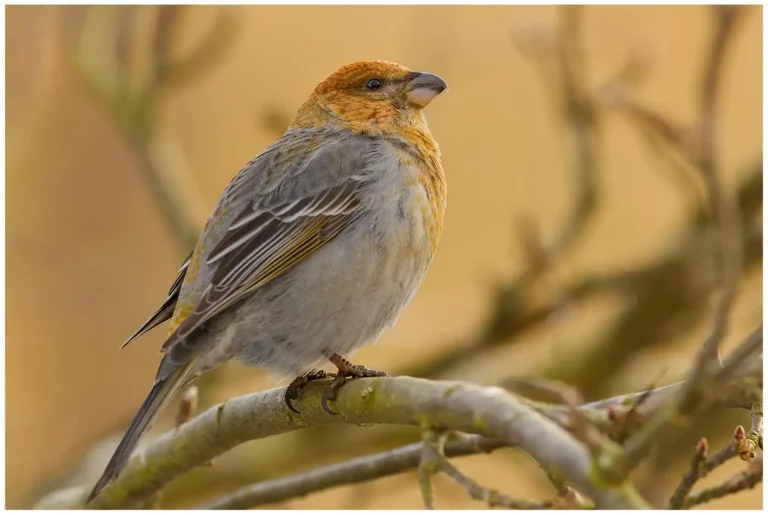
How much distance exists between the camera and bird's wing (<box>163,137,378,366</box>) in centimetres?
387

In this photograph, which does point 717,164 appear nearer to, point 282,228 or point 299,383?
point 299,383

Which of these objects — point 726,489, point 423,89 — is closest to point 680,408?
point 726,489

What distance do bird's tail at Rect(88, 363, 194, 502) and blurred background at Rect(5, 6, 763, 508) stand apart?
1202 millimetres

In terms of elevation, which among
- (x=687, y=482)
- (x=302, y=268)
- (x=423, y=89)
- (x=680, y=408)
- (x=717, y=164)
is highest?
(x=423, y=89)

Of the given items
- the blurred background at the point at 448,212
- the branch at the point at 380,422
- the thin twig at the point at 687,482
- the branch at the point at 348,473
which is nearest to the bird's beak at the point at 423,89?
the blurred background at the point at 448,212

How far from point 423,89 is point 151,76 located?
1734mm

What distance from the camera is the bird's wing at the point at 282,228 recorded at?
3.87m

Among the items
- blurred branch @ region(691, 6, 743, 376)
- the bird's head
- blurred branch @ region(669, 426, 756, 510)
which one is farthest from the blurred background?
blurred branch @ region(691, 6, 743, 376)

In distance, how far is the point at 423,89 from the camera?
480 cm

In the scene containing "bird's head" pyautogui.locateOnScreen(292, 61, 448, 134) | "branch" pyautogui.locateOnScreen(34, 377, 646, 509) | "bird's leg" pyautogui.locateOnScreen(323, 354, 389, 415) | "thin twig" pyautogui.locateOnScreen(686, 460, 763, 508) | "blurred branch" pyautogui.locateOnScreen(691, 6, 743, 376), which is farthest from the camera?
"bird's head" pyautogui.locateOnScreen(292, 61, 448, 134)

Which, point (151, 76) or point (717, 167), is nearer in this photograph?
point (717, 167)

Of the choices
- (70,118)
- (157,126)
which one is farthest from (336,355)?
(70,118)

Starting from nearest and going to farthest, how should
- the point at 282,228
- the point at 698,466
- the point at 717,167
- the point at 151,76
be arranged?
the point at 717,167 < the point at 698,466 < the point at 282,228 < the point at 151,76

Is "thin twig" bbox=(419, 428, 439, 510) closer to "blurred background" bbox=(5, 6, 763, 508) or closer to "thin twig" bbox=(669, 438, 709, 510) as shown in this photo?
"thin twig" bbox=(669, 438, 709, 510)
